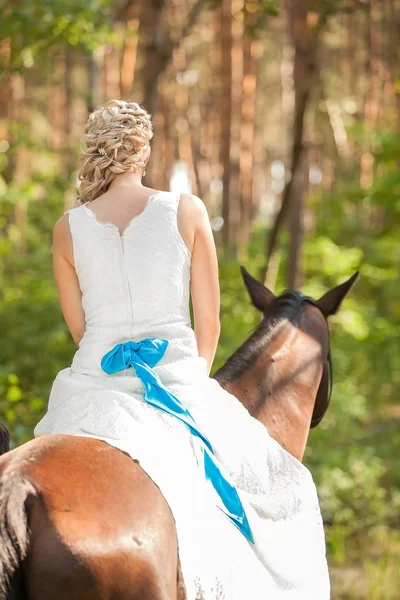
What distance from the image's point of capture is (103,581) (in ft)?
9.20

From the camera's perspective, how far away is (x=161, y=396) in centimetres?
345

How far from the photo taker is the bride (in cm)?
332

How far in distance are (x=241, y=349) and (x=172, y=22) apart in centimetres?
1857

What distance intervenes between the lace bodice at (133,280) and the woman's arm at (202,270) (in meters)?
0.05

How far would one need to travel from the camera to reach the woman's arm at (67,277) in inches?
146

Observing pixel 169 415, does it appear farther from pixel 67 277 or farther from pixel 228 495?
pixel 67 277

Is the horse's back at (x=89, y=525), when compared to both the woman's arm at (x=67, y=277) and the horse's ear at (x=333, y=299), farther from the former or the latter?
the horse's ear at (x=333, y=299)

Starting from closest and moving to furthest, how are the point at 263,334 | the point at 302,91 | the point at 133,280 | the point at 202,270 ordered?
the point at 133,280
the point at 202,270
the point at 263,334
the point at 302,91

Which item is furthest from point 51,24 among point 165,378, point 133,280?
point 165,378

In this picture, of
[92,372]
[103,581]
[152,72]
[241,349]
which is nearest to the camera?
[103,581]

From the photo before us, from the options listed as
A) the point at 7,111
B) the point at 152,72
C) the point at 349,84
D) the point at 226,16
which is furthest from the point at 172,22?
the point at 349,84

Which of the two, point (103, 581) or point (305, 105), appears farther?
point (305, 105)

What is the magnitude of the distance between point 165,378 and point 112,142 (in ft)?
2.91

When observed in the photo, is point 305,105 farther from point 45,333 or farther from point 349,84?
point 349,84
